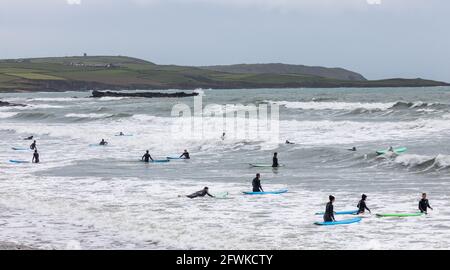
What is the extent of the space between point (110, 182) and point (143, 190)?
306cm

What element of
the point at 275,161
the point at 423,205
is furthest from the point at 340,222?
the point at 275,161

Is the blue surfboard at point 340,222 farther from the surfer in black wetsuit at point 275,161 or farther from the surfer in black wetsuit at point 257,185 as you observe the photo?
the surfer in black wetsuit at point 275,161

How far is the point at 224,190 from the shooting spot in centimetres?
2861

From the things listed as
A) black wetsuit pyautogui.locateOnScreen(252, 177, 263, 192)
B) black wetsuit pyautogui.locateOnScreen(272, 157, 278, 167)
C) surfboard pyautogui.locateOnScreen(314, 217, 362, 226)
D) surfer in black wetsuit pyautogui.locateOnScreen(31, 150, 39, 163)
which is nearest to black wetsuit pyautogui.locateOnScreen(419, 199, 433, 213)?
surfboard pyautogui.locateOnScreen(314, 217, 362, 226)

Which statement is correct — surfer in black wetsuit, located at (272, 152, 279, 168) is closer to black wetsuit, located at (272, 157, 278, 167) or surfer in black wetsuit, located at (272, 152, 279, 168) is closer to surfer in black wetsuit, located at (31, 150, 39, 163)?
black wetsuit, located at (272, 157, 278, 167)

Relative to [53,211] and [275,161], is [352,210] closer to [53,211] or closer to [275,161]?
[53,211]

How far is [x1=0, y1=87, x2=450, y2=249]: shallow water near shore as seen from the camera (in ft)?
64.6

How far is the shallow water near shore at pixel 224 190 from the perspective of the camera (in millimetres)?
19688

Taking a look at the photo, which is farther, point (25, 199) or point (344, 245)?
point (25, 199)

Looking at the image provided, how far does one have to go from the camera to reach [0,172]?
117 feet

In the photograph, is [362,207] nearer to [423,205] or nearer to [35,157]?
[423,205]

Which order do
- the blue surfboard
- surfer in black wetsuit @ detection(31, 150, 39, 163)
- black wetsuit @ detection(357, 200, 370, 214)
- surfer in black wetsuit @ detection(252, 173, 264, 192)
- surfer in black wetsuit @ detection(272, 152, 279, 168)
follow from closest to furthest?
the blue surfboard, black wetsuit @ detection(357, 200, 370, 214), surfer in black wetsuit @ detection(252, 173, 264, 192), surfer in black wetsuit @ detection(272, 152, 279, 168), surfer in black wetsuit @ detection(31, 150, 39, 163)

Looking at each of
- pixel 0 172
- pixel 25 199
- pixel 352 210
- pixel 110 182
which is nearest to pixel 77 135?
pixel 0 172
